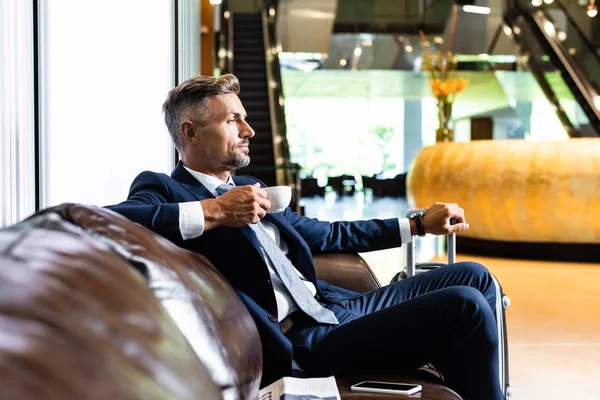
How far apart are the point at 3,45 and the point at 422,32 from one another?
1660 cm

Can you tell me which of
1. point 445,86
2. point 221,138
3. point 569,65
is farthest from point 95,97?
point 569,65

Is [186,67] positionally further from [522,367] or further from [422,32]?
[422,32]

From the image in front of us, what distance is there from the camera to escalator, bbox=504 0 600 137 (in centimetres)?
1109

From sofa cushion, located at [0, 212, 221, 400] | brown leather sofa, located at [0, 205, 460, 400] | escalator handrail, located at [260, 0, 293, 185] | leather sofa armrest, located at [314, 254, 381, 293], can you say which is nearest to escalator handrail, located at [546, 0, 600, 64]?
escalator handrail, located at [260, 0, 293, 185]

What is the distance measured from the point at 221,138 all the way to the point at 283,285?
0.49 meters

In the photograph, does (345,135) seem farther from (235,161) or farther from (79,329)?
(79,329)

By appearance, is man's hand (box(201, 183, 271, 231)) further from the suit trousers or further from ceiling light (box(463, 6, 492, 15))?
ceiling light (box(463, 6, 492, 15))

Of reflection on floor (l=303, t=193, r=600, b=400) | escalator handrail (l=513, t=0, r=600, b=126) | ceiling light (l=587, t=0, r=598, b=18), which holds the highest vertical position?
ceiling light (l=587, t=0, r=598, b=18)

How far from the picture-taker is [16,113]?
1899 mm

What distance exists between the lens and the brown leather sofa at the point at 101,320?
65 cm

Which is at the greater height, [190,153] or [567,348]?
[190,153]

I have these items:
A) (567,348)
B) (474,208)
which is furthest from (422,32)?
(567,348)

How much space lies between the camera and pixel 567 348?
13.0 feet

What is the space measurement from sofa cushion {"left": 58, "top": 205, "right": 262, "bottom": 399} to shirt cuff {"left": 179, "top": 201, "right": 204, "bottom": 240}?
1.84ft
